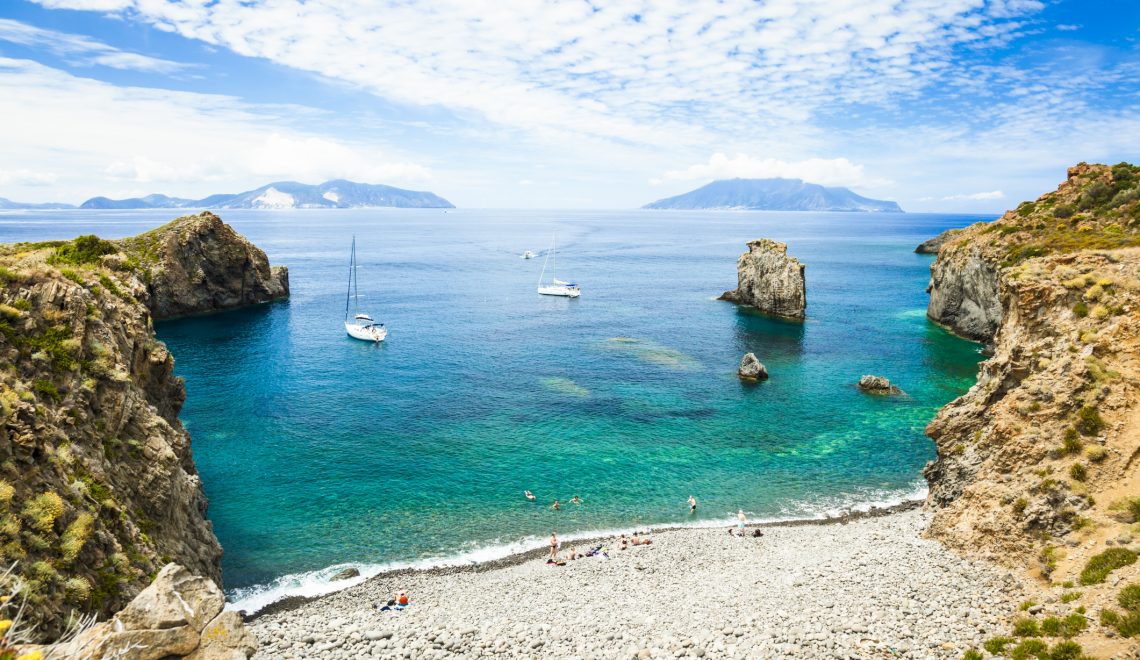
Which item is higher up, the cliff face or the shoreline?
the cliff face

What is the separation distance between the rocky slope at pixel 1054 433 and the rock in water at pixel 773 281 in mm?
59983

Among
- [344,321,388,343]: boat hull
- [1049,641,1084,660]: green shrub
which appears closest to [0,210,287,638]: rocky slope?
[1049,641,1084,660]: green shrub

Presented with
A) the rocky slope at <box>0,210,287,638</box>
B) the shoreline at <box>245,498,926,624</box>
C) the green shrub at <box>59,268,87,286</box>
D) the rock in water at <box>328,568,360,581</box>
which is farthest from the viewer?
the rock in water at <box>328,568,360,581</box>

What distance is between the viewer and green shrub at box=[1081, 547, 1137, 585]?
21984 millimetres

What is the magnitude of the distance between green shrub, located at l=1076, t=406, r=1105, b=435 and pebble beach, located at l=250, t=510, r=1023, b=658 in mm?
7992

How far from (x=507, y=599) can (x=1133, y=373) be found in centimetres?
3321

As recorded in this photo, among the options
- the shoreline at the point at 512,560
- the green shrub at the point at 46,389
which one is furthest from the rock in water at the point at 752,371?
the green shrub at the point at 46,389

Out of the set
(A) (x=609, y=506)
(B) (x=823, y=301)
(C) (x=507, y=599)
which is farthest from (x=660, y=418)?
(B) (x=823, y=301)

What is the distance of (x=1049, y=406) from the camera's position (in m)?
29.9

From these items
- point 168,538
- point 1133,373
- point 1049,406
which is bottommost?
point 168,538

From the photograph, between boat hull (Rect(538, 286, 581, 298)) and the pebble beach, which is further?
boat hull (Rect(538, 286, 581, 298))

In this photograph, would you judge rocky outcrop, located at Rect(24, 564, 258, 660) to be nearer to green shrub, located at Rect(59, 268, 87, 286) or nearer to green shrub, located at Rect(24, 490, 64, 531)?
green shrub, located at Rect(24, 490, 64, 531)

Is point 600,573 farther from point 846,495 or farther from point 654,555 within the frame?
point 846,495

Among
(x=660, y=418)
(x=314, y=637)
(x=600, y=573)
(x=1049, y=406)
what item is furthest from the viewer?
(x=660, y=418)
